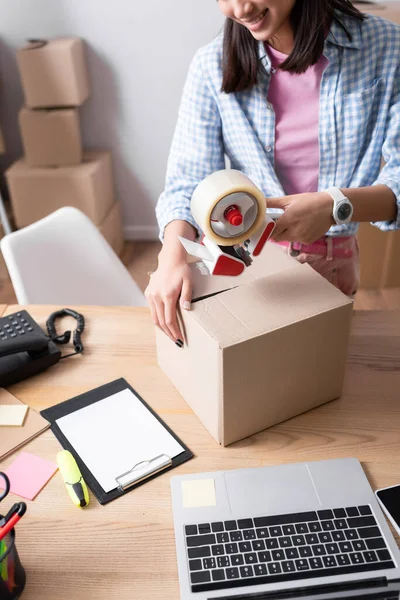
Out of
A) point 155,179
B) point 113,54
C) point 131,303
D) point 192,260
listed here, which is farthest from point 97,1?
point 192,260

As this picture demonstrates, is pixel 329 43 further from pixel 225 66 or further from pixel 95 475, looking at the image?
pixel 95 475

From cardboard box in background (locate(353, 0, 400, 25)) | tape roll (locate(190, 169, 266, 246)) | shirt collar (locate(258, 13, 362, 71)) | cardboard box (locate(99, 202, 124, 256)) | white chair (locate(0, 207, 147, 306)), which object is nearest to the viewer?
tape roll (locate(190, 169, 266, 246))

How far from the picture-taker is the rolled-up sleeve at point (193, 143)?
118 centimetres

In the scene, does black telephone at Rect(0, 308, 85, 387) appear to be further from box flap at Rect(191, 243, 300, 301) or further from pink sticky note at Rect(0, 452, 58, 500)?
box flap at Rect(191, 243, 300, 301)

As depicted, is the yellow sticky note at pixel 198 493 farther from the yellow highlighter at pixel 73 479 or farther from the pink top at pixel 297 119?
the pink top at pixel 297 119

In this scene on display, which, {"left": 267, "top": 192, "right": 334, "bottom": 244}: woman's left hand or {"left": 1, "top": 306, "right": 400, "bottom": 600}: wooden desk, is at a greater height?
{"left": 267, "top": 192, "right": 334, "bottom": 244}: woman's left hand

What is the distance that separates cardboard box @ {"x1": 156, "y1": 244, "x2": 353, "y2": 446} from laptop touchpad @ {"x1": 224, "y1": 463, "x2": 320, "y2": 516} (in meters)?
0.08

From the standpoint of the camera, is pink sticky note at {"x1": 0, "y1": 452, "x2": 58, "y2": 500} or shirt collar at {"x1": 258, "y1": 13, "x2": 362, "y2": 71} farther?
shirt collar at {"x1": 258, "y1": 13, "x2": 362, "y2": 71}

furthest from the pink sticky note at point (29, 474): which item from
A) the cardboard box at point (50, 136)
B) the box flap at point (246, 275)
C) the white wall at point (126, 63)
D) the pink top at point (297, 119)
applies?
the white wall at point (126, 63)

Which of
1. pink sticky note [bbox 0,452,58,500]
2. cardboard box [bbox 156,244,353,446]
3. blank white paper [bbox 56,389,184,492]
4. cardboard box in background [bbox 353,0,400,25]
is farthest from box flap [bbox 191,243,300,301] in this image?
cardboard box in background [bbox 353,0,400,25]

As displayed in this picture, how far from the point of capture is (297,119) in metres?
1.18

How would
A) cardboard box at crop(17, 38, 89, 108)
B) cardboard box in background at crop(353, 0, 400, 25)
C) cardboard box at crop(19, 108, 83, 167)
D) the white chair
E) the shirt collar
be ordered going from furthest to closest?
cardboard box at crop(19, 108, 83, 167) → cardboard box at crop(17, 38, 89, 108) → cardboard box in background at crop(353, 0, 400, 25) → the white chair → the shirt collar

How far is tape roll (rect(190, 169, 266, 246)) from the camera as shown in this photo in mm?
783

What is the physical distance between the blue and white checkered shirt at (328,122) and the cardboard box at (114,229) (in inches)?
62.1
